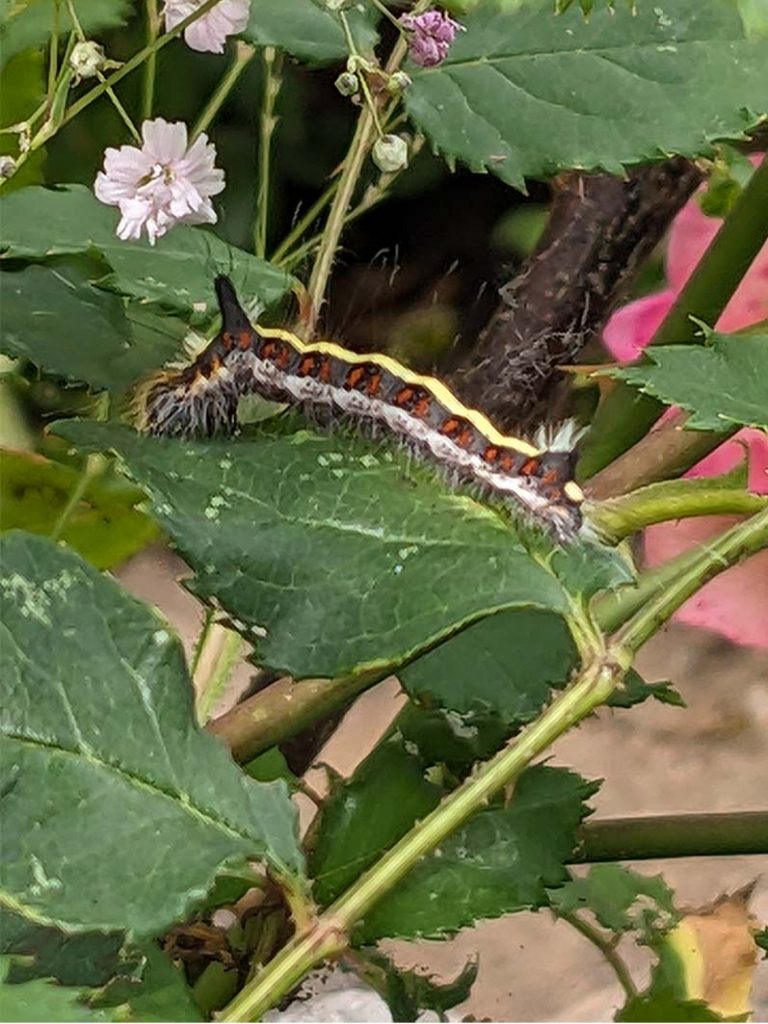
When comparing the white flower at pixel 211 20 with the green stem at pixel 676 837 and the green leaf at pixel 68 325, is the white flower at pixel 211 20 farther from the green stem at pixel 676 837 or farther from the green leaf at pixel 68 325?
the green stem at pixel 676 837

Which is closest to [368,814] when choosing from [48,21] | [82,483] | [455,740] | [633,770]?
[455,740]

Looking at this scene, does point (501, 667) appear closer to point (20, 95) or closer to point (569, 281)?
point (569, 281)

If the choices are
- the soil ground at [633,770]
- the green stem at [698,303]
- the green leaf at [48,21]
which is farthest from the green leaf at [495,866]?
the soil ground at [633,770]

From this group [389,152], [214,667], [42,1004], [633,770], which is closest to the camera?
[42,1004]

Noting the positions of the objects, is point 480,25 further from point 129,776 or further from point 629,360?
point 129,776

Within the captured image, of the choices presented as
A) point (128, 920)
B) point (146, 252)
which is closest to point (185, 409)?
point (146, 252)

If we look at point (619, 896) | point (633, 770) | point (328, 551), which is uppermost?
point (328, 551)
